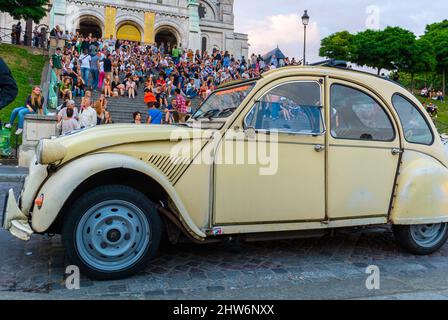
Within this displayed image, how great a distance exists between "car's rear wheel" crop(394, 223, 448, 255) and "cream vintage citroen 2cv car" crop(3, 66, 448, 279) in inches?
0.6

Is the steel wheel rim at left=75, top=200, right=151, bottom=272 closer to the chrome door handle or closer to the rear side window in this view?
the chrome door handle

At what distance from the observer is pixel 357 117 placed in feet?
16.7

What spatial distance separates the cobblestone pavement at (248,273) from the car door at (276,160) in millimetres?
596

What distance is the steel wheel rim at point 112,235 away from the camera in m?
4.00

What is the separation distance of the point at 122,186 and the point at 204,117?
1645 millimetres

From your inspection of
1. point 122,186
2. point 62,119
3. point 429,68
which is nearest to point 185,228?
point 122,186

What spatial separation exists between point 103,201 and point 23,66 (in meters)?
25.5

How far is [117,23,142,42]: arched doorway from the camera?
56.8 m

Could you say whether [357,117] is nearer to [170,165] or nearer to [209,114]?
[209,114]

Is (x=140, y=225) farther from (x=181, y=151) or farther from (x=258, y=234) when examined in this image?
(x=258, y=234)

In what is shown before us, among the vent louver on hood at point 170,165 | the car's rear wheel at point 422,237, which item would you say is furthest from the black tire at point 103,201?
the car's rear wheel at point 422,237

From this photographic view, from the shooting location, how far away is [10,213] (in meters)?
4.13

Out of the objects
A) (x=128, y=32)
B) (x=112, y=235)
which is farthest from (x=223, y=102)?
(x=128, y=32)

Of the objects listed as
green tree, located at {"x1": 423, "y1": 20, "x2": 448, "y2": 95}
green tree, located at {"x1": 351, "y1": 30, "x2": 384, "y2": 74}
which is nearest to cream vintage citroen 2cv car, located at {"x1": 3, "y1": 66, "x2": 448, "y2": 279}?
green tree, located at {"x1": 351, "y1": 30, "x2": 384, "y2": 74}
